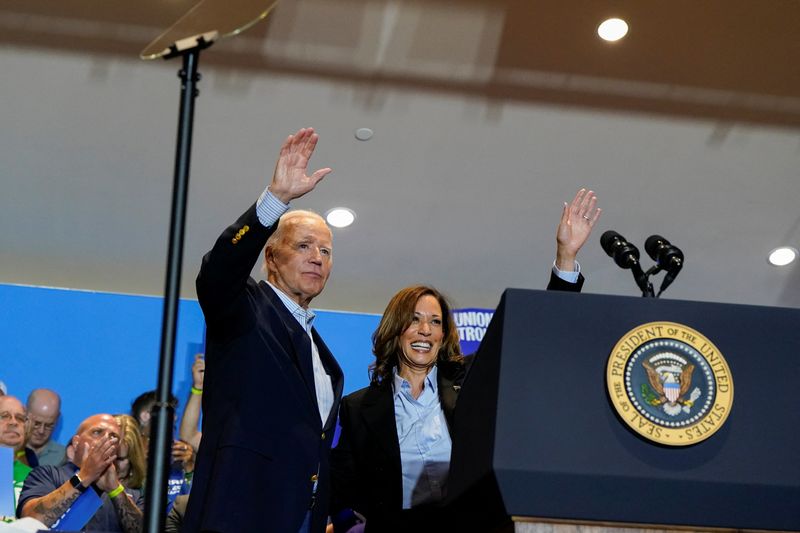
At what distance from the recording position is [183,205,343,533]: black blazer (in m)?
2.12

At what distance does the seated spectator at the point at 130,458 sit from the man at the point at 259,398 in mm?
1728

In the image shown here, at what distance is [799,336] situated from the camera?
1.56 m

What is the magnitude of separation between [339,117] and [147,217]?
4.48 feet

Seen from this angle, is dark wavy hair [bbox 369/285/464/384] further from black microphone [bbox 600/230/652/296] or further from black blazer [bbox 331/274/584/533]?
black microphone [bbox 600/230/652/296]

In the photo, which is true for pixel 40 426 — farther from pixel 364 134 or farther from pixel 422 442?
pixel 422 442

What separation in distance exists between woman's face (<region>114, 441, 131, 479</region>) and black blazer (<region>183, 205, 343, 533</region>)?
1729mm

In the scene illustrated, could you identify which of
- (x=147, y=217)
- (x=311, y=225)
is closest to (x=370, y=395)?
(x=311, y=225)

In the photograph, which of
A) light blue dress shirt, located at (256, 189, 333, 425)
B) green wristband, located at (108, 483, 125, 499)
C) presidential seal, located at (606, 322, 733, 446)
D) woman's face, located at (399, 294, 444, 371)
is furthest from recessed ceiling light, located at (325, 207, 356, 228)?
presidential seal, located at (606, 322, 733, 446)

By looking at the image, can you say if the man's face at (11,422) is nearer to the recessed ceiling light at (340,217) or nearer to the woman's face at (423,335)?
the recessed ceiling light at (340,217)

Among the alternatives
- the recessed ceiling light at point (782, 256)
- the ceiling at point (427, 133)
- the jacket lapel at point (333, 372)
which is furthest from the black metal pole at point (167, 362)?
the recessed ceiling light at point (782, 256)

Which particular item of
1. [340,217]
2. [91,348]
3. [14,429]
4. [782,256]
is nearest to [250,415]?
[14,429]

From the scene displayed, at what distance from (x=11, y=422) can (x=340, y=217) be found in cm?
214

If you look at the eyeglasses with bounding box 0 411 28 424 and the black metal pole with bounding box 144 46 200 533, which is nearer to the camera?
the black metal pole with bounding box 144 46 200 533

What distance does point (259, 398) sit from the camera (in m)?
2.21
